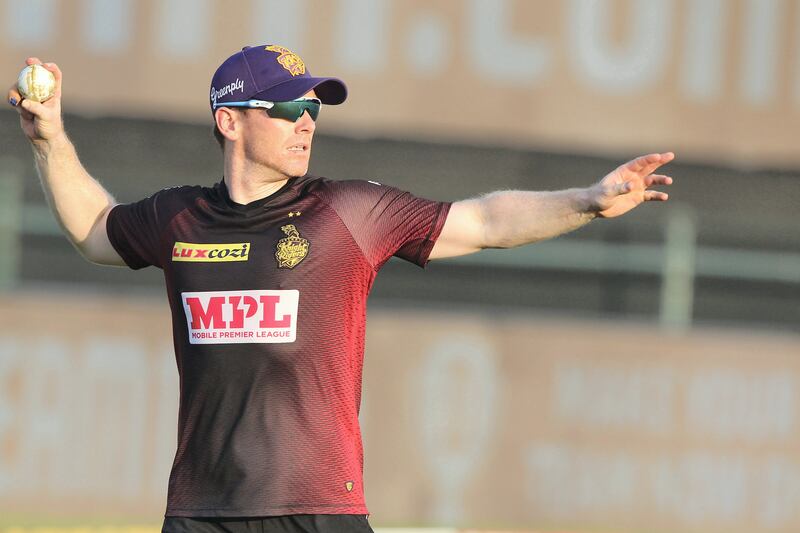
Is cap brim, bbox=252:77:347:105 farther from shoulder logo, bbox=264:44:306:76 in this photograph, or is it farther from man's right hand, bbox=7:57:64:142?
man's right hand, bbox=7:57:64:142

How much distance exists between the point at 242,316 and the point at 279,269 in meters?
0.19

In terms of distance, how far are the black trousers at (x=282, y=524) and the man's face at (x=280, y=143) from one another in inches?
44.1

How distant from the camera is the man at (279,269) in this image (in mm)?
4680

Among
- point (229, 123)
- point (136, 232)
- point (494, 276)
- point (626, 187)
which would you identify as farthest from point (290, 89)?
point (494, 276)

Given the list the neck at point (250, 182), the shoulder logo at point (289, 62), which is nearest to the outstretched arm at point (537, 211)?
the neck at point (250, 182)

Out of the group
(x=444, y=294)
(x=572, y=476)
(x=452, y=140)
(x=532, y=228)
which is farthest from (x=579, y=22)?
(x=532, y=228)

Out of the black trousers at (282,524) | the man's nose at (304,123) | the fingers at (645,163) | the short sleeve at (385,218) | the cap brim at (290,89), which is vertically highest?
the cap brim at (290,89)

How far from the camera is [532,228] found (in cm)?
496

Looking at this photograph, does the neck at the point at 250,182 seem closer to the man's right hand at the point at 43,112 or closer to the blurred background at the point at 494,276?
the man's right hand at the point at 43,112

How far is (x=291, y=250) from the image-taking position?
4.83 metres

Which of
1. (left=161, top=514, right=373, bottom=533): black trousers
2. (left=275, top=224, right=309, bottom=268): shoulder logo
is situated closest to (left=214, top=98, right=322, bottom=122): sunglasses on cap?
(left=275, top=224, right=309, bottom=268): shoulder logo

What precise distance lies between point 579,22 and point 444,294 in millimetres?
2687

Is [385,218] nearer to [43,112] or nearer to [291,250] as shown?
[291,250]

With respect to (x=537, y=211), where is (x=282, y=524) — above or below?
below
